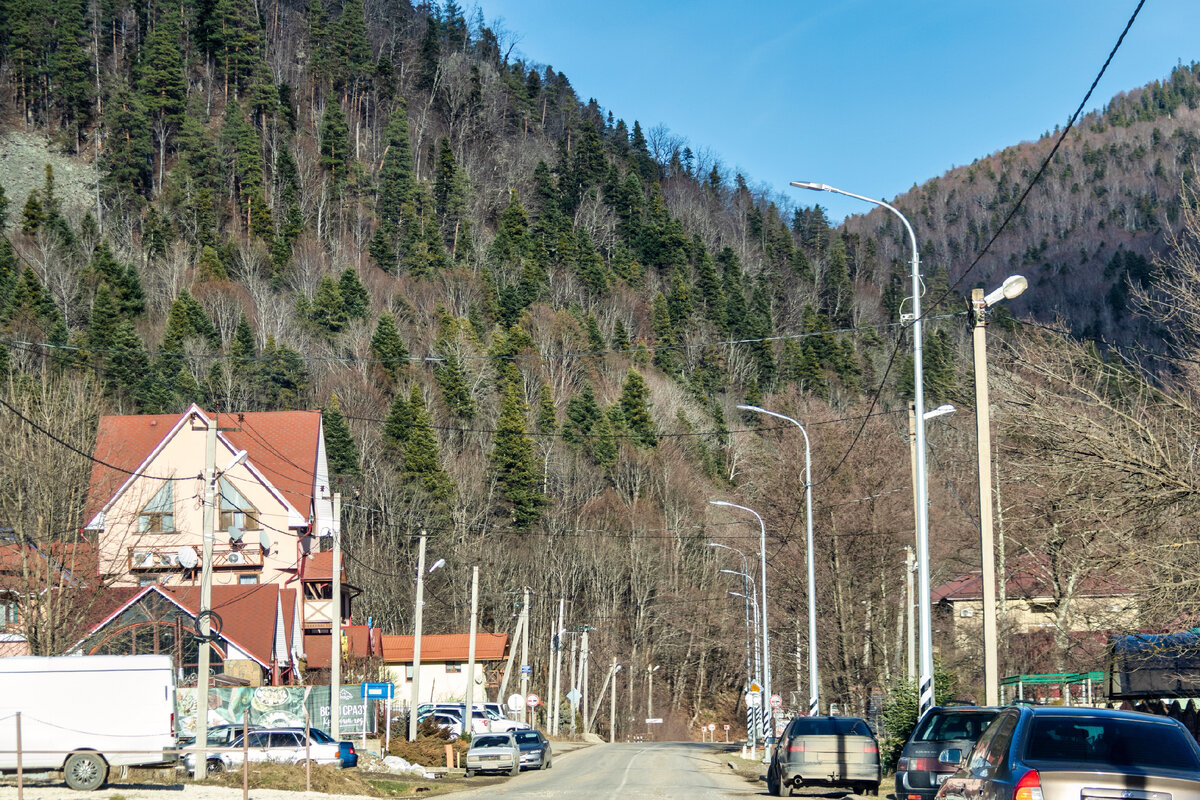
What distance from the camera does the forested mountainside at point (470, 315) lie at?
189ft

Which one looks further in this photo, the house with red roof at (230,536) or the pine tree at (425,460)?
the pine tree at (425,460)

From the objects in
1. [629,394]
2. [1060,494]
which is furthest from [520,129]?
[1060,494]

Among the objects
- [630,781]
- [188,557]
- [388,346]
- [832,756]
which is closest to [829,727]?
[832,756]

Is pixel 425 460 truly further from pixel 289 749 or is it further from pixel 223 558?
pixel 289 749

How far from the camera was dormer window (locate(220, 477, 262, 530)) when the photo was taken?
2147 inches

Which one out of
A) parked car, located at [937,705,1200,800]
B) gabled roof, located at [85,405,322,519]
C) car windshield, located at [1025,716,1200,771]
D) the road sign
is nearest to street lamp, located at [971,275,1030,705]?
parked car, located at [937,705,1200,800]

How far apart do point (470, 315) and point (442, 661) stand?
38118 mm

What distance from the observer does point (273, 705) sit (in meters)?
41.9

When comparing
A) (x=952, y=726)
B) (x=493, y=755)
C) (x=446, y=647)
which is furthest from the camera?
(x=446, y=647)

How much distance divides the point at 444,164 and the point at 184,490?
71976mm

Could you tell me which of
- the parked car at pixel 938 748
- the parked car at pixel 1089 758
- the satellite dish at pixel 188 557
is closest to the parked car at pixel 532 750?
the satellite dish at pixel 188 557

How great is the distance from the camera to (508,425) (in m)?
80.1

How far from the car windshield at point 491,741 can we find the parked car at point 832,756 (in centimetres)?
1295

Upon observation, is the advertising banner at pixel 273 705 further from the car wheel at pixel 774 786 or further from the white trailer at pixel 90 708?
the car wheel at pixel 774 786
